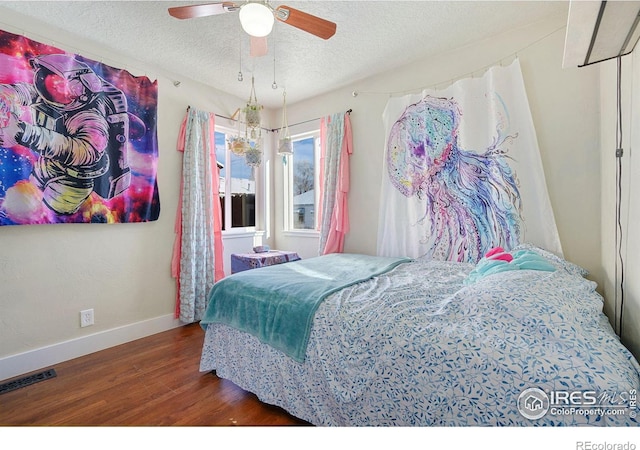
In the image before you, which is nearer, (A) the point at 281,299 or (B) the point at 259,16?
(B) the point at 259,16

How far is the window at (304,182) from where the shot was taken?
3668 mm

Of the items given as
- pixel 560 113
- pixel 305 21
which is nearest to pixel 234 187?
pixel 305 21

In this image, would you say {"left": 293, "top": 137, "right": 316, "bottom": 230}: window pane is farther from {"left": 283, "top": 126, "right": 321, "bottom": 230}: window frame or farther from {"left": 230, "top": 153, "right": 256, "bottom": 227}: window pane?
{"left": 230, "top": 153, "right": 256, "bottom": 227}: window pane

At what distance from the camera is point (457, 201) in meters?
2.44

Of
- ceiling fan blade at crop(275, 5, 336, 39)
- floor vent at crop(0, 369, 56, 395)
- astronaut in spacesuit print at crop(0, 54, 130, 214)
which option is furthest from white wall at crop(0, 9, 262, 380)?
ceiling fan blade at crop(275, 5, 336, 39)

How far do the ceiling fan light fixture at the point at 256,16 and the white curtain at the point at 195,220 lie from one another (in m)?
1.77

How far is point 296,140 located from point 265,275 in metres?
2.36

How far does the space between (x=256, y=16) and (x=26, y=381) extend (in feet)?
8.81

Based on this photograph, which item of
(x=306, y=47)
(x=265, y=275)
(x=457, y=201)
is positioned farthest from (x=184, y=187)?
(x=457, y=201)

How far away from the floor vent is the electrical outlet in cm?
36

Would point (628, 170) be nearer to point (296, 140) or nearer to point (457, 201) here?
point (457, 201)

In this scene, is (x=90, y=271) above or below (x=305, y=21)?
below

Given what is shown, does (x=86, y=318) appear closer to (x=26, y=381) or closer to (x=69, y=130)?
(x=26, y=381)

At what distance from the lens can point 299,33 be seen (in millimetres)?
2217
